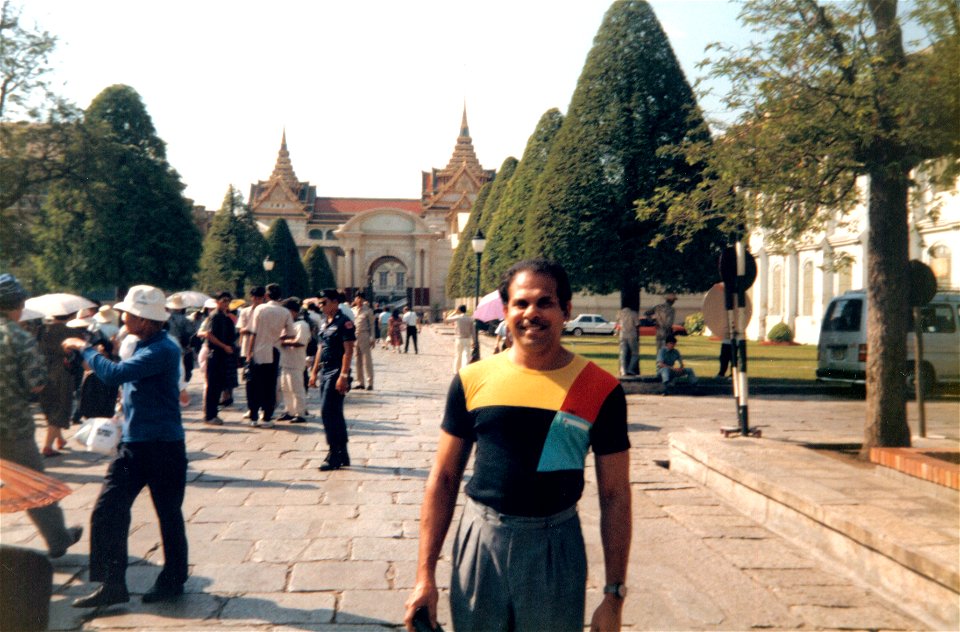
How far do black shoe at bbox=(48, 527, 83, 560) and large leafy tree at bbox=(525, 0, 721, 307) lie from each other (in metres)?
13.1

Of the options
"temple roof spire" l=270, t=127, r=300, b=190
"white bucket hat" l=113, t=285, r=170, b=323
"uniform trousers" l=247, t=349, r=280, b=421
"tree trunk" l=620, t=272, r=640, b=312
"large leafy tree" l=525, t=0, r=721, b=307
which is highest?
"temple roof spire" l=270, t=127, r=300, b=190

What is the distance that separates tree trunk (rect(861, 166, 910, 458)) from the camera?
825 centimetres

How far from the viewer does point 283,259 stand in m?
70.6

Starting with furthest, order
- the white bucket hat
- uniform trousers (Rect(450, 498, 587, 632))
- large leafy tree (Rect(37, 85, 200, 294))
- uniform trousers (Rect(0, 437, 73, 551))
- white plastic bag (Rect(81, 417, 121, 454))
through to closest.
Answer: large leafy tree (Rect(37, 85, 200, 294)), uniform trousers (Rect(0, 437, 73, 551)), white plastic bag (Rect(81, 417, 121, 454)), the white bucket hat, uniform trousers (Rect(450, 498, 587, 632))

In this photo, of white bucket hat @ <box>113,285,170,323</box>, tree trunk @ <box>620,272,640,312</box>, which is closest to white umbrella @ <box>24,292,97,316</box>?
white bucket hat @ <box>113,285,170,323</box>

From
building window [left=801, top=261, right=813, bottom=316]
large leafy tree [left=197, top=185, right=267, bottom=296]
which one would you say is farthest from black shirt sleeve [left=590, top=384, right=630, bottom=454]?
large leafy tree [left=197, top=185, right=267, bottom=296]

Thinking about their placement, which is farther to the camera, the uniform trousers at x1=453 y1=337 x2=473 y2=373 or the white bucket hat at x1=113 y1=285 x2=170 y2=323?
the uniform trousers at x1=453 y1=337 x2=473 y2=373

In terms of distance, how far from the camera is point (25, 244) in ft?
67.4

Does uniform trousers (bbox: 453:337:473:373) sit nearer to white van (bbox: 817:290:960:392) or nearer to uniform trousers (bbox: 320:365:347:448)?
white van (bbox: 817:290:960:392)

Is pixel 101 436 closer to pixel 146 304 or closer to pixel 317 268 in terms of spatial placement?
pixel 146 304

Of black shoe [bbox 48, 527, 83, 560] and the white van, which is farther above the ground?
the white van

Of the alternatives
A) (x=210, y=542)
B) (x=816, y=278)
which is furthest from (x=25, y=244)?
(x=816, y=278)

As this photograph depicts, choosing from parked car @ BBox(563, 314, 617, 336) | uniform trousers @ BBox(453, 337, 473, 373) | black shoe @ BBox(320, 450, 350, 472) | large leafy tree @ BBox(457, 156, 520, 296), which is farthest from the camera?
parked car @ BBox(563, 314, 617, 336)

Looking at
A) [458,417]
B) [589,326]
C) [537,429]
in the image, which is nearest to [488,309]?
[458,417]
